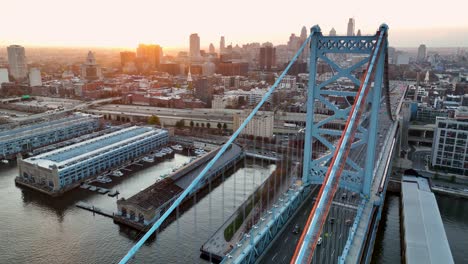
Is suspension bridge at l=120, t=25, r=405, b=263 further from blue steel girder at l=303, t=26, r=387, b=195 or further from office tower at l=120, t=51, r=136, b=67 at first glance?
office tower at l=120, t=51, r=136, b=67

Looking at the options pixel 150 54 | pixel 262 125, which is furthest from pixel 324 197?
pixel 150 54

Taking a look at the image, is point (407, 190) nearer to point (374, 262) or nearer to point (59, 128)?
point (374, 262)

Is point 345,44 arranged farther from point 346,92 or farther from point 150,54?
point 150,54

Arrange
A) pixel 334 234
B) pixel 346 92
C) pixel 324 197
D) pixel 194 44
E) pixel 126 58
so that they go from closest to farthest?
pixel 324 197 → pixel 334 234 → pixel 346 92 → pixel 126 58 → pixel 194 44

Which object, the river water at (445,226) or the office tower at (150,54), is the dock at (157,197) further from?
the office tower at (150,54)

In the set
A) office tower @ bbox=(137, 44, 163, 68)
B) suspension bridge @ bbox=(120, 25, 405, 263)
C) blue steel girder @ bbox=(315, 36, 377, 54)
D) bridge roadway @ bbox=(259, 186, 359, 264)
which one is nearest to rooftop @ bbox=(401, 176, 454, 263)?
suspension bridge @ bbox=(120, 25, 405, 263)

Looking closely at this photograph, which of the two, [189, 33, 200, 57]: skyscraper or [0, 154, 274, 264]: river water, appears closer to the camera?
[0, 154, 274, 264]: river water
